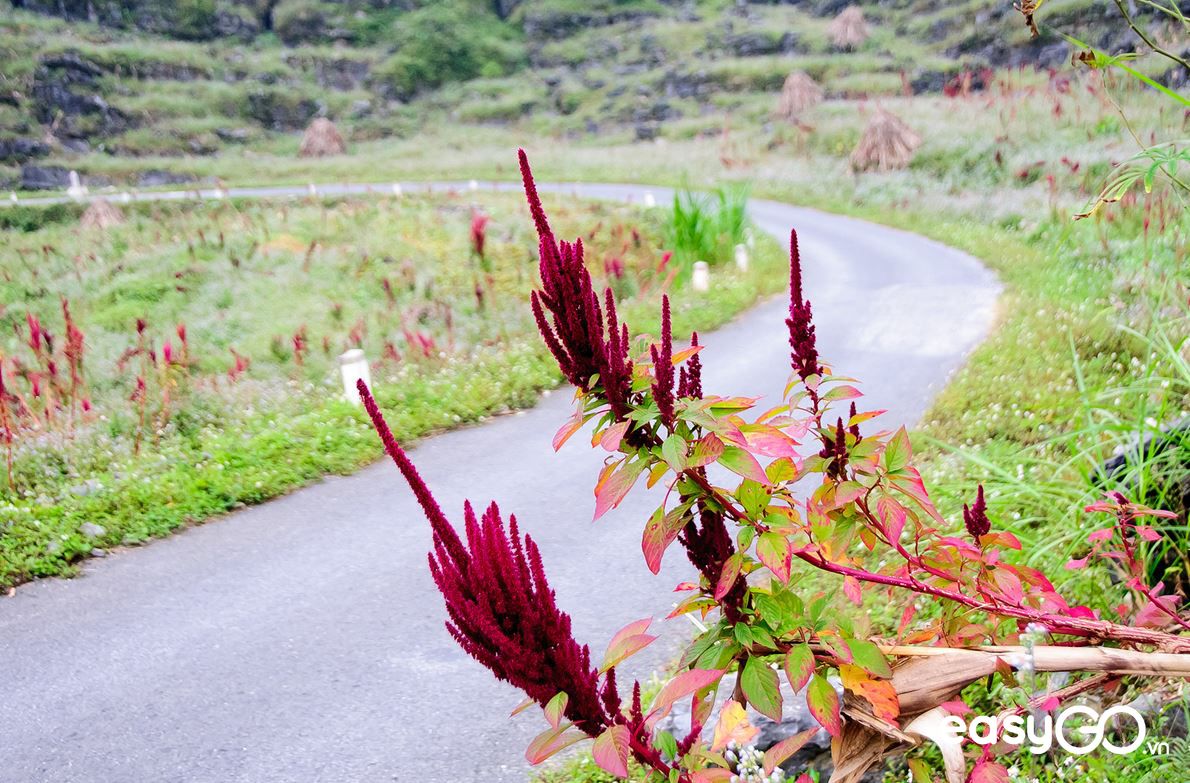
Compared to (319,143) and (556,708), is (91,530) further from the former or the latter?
(319,143)

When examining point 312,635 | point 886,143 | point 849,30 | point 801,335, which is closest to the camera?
point 801,335

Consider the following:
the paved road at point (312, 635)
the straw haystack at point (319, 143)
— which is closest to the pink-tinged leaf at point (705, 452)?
the paved road at point (312, 635)

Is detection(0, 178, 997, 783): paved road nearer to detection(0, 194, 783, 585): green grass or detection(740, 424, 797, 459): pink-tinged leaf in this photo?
detection(0, 194, 783, 585): green grass

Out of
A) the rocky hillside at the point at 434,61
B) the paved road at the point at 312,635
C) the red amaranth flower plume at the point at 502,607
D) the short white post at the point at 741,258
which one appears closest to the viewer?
the red amaranth flower plume at the point at 502,607

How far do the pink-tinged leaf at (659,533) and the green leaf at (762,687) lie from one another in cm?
36

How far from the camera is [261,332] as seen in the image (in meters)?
12.0

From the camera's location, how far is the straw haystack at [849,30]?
47531 millimetres

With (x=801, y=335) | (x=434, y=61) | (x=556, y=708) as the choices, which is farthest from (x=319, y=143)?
(x=556, y=708)

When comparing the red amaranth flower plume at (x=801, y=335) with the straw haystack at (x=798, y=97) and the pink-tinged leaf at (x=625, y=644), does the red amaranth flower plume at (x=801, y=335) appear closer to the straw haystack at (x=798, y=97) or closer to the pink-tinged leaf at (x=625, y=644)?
the pink-tinged leaf at (x=625, y=644)

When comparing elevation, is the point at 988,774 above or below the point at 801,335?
below

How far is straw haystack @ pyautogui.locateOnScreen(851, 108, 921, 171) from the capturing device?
977 inches

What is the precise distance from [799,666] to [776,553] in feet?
0.89

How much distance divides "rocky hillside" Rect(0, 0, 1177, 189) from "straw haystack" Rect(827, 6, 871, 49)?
554 mm

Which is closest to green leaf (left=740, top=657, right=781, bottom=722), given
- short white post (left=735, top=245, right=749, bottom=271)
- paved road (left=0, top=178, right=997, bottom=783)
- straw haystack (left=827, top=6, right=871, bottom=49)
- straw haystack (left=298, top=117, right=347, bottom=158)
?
paved road (left=0, top=178, right=997, bottom=783)
